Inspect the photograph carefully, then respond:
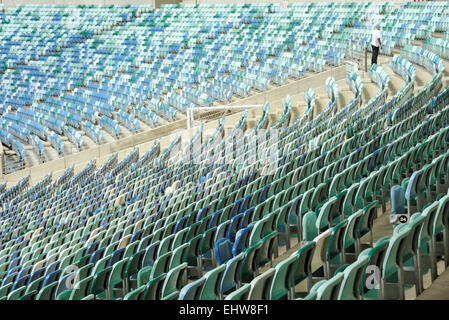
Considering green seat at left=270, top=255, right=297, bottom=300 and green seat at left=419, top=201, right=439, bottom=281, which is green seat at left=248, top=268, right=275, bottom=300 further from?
green seat at left=419, top=201, right=439, bottom=281

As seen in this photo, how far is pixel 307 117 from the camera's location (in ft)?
36.0

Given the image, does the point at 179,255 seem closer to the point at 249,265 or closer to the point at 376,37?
the point at 249,265

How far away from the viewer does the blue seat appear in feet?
15.0

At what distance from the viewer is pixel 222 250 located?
4.59 m

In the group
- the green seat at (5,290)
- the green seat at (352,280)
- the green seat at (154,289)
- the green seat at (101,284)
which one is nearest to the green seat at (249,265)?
the green seat at (154,289)

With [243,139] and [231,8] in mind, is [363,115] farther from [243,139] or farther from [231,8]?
[231,8]

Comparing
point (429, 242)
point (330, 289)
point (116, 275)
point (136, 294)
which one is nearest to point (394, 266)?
point (429, 242)

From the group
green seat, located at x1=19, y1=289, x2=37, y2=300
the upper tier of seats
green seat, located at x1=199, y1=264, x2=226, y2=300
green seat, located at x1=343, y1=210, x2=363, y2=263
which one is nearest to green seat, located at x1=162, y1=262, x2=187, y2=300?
the upper tier of seats

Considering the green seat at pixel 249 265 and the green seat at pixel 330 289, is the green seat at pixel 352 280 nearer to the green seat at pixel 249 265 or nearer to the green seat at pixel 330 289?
the green seat at pixel 330 289

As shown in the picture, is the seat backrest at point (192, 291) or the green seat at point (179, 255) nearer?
the seat backrest at point (192, 291)

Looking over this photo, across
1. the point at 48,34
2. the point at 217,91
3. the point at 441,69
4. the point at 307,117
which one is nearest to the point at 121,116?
the point at 217,91

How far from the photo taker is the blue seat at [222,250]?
4.56 m
